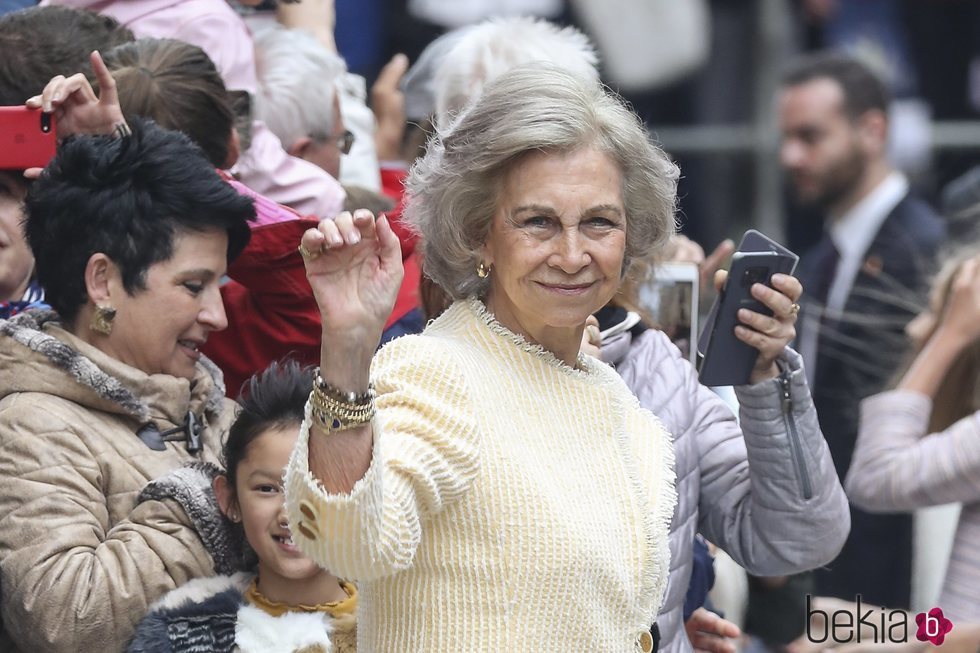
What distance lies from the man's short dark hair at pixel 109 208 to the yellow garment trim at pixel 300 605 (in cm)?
58

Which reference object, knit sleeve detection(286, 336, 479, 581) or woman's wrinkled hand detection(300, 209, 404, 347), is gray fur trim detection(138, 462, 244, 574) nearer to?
knit sleeve detection(286, 336, 479, 581)

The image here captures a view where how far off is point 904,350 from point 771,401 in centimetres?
288

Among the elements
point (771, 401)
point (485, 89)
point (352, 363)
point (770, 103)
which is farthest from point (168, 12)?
point (770, 103)

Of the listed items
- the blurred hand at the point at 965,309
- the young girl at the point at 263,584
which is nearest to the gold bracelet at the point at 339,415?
the young girl at the point at 263,584

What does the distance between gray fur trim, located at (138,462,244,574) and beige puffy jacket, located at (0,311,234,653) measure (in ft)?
0.06

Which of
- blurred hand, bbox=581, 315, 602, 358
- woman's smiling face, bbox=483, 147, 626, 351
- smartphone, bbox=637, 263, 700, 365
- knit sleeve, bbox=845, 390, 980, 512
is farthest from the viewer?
knit sleeve, bbox=845, 390, 980, 512

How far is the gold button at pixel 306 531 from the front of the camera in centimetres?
218

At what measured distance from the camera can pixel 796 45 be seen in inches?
327

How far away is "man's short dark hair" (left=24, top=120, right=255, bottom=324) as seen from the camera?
2.94 metres

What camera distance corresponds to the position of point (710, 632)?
3.48 metres

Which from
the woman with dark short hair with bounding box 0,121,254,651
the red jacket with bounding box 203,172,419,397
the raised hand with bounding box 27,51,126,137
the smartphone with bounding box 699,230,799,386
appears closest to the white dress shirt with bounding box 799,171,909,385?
the red jacket with bounding box 203,172,419,397

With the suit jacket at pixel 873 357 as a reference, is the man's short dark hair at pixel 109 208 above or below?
above

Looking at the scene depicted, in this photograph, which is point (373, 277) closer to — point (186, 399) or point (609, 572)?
point (609, 572)

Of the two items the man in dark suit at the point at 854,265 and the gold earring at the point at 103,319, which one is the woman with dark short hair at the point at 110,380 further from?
the man in dark suit at the point at 854,265
